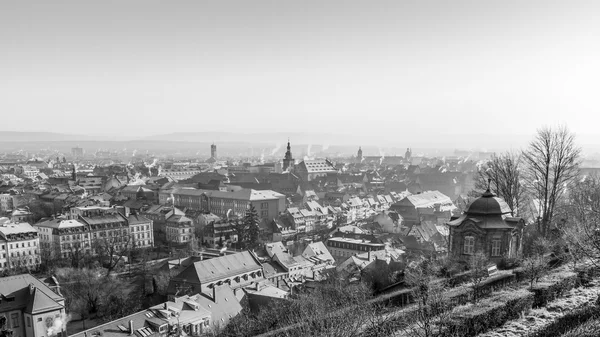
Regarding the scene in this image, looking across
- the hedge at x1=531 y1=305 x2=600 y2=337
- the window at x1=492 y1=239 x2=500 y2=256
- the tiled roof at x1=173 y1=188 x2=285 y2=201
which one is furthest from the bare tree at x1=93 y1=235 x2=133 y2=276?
the hedge at x1=531 y1=305 x2=600 y2=337

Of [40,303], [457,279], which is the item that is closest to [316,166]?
[40,303]

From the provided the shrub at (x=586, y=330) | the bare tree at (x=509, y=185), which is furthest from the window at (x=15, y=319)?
the bare tree at (x=509, y=185)

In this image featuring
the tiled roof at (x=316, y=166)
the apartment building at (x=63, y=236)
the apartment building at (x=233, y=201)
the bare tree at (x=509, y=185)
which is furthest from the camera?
the tiled roof at (x=316, y=166)

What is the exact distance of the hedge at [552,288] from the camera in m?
18.6

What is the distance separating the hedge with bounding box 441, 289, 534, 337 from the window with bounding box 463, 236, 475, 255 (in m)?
14.4

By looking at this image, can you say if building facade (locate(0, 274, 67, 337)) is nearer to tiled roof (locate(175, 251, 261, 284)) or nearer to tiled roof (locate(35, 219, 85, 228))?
tiled roof (locate(175, 251, 261, 284))

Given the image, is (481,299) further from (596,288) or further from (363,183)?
(363,183)

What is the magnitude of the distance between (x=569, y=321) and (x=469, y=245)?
698 inches

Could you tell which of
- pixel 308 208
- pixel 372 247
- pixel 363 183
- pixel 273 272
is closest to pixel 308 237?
pixel 308 208

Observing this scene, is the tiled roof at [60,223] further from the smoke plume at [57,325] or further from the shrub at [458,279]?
the shrub at [458,279]

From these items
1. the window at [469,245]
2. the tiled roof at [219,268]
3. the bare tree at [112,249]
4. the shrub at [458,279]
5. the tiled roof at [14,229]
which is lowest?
the bare tree at [112,249]

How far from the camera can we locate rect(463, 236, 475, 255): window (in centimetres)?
3312

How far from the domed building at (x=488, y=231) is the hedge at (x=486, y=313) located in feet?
46.5

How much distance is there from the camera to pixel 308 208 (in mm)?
87688
